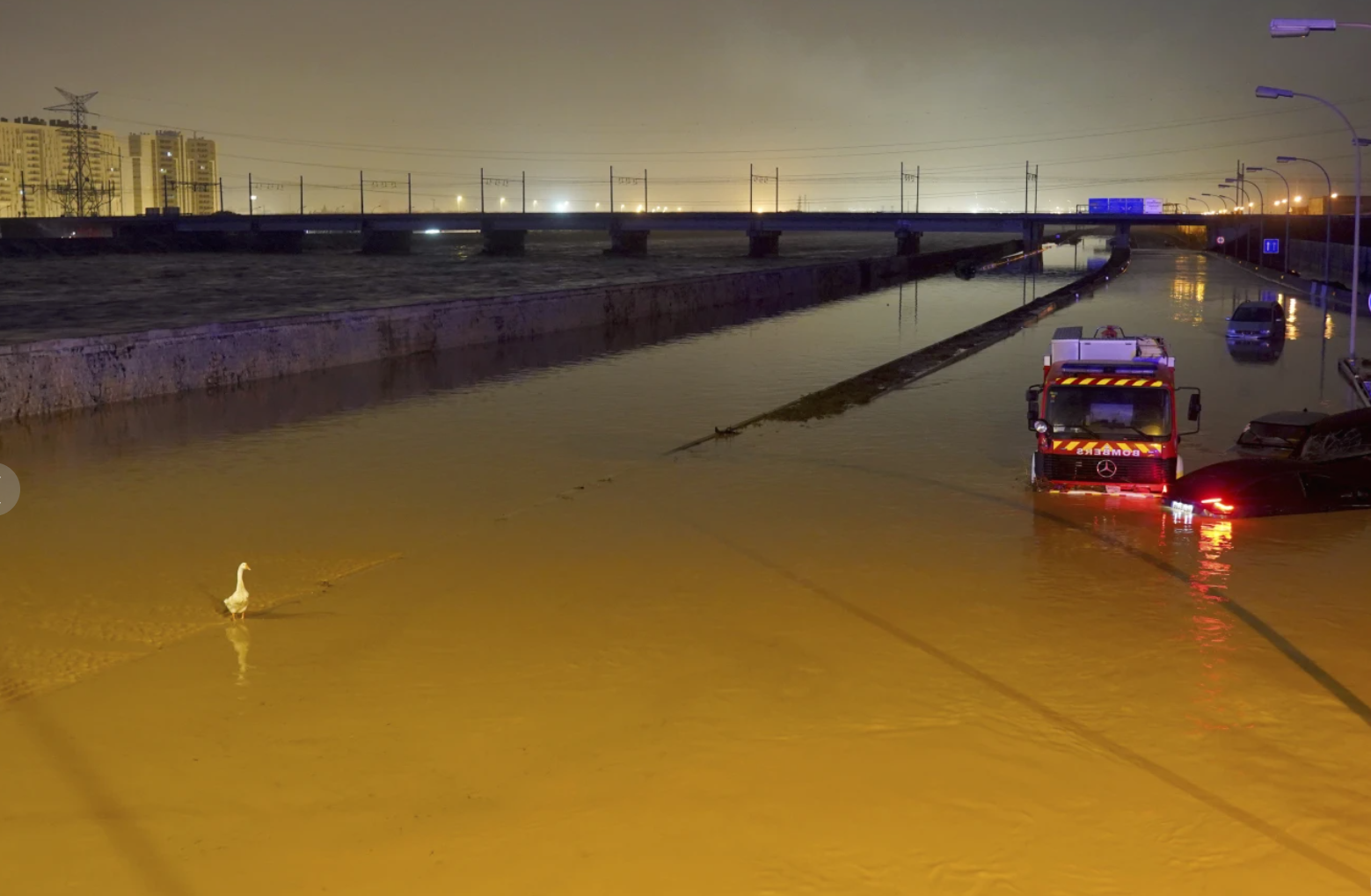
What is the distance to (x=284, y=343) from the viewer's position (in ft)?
107

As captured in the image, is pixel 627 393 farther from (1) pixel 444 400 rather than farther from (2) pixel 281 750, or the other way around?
A: (2) pixel 281 750

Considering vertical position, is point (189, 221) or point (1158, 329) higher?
point (189, 221)

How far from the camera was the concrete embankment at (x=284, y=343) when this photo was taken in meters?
25.7

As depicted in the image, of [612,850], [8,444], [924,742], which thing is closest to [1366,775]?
[924,742]

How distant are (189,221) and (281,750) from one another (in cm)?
15836

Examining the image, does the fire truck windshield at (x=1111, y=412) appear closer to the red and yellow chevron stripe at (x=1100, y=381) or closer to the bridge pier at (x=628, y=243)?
the red and yellow chevron stripe at (x=1100, y=381)

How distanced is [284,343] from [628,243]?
12519cm

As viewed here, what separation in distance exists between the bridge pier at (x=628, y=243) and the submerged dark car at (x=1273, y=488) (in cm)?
13886

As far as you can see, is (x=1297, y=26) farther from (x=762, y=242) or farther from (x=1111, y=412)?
(x=762, y=242)

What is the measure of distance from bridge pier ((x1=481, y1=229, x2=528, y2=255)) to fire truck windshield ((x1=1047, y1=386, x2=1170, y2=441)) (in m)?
149

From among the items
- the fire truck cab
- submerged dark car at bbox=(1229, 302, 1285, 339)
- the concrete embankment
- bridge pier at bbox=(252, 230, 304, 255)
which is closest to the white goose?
the fire truck cab

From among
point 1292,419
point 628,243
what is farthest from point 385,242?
point 1292,419

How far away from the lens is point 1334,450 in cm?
1911

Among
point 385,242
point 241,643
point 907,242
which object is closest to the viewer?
point 241,643
